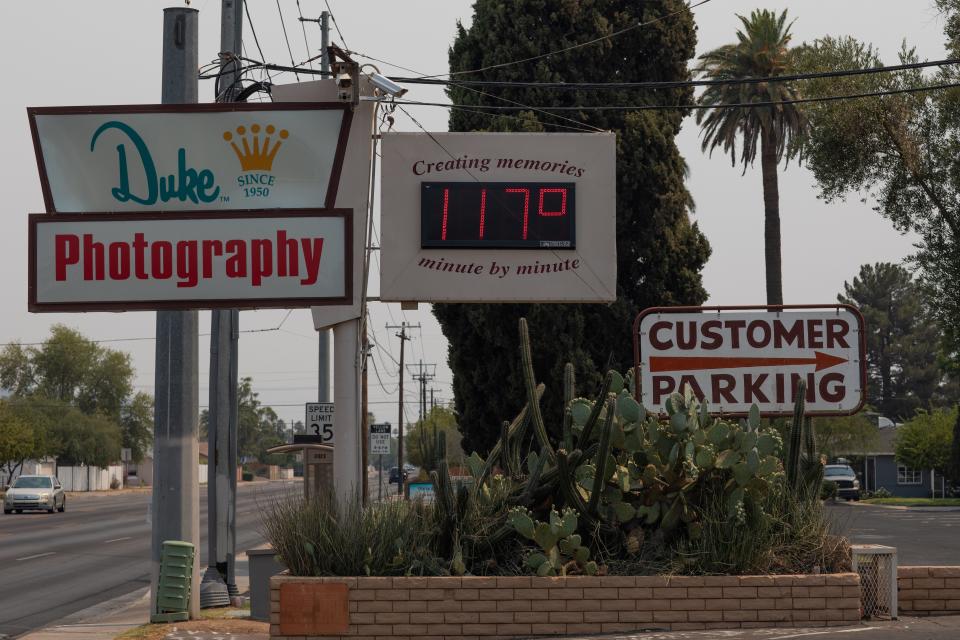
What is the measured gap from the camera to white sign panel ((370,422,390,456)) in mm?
39219

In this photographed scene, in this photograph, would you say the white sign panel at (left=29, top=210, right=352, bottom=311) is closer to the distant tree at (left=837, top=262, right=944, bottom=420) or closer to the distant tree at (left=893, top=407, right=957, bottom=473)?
the distant tree at (left=893, top=407, right=957, bottom=473)

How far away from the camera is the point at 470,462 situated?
11633mm

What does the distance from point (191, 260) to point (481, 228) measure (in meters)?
3.39

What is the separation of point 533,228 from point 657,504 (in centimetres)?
421

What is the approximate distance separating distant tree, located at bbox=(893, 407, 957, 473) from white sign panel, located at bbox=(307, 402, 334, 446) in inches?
1554

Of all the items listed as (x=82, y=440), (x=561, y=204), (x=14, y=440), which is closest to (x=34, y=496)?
(x=14, y=440)

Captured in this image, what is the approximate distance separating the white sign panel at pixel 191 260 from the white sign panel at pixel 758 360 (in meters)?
3.55

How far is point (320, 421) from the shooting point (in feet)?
89.7

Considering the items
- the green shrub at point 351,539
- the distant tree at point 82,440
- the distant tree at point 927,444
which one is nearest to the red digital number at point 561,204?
the green shrub at point 351,539

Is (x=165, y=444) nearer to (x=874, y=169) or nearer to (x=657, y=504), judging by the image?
(x=657, y=504)

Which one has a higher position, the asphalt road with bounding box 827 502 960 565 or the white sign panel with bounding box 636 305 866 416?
the white sign panel with bounding box 636 305 866 416

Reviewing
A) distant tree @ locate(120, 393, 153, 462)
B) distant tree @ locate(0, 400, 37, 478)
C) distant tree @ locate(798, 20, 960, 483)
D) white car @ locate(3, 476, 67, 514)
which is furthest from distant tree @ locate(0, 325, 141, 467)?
distant tree @ locate(798, 20, 960, 483)

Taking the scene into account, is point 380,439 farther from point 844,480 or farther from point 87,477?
point 87,477

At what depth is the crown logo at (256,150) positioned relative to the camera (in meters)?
12.7
